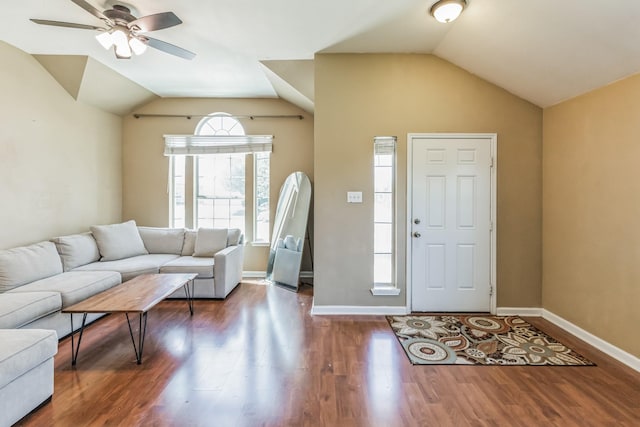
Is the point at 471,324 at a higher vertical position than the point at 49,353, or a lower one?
lower

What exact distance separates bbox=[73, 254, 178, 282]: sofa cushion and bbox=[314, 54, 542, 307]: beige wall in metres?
2.26

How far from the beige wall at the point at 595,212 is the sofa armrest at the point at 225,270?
12.3 feet

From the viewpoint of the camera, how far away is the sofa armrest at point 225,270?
3773 millimetres

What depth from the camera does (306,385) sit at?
2.06m

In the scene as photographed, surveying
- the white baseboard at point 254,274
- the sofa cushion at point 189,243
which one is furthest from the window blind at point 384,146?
the sofa cushion at point 189,243

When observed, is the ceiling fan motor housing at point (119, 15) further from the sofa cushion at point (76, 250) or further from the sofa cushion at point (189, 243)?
the sofa cushion at point (189, 243)

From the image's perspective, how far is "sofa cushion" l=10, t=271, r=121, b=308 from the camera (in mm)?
2686

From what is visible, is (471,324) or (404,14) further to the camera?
(471,324)

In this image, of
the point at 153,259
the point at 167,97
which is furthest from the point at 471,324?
the point at 167,97

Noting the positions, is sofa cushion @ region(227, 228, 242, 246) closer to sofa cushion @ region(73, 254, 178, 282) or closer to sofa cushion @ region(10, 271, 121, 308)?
sofa cushion @ region(73, 254, 178, 282)

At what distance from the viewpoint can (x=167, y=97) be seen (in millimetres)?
4840

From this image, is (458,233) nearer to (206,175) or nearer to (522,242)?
(522,242)

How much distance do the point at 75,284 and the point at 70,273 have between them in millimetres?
489

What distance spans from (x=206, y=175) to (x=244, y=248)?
140cm
